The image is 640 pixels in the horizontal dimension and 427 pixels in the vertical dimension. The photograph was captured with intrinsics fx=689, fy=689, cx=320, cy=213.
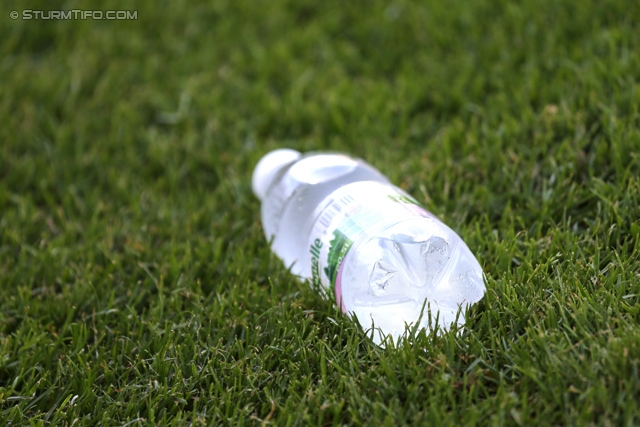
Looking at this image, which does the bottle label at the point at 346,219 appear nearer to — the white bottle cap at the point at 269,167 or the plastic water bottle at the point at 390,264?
the plastic water bottle at the point at 390,264

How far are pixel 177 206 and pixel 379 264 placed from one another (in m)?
1.14

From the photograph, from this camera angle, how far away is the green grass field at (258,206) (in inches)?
71.1

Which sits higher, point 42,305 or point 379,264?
point 379,264

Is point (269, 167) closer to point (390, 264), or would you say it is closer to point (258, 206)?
point (258, 206)

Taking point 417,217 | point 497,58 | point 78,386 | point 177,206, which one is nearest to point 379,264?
point 417,217

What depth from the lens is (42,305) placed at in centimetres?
230

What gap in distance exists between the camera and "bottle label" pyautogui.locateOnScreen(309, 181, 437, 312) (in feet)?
6.54

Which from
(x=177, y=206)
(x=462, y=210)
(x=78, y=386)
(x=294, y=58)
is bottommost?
(x=78, y=386)

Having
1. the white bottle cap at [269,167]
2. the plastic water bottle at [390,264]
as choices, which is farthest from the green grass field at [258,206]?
the white bottle cap at [269,167]

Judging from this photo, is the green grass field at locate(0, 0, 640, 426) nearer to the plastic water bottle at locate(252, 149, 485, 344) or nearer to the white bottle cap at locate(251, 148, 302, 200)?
the plastic water bottle at locate(252, 149, 485, 344)

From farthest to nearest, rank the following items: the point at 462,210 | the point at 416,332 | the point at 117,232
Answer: the point at 117,232
the point at 462,210
the point at 416,332

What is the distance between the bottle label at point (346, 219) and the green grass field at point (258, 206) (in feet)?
0.33

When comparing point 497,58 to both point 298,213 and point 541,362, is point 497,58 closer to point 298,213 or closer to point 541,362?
point 298,213

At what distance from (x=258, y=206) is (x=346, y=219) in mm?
774
